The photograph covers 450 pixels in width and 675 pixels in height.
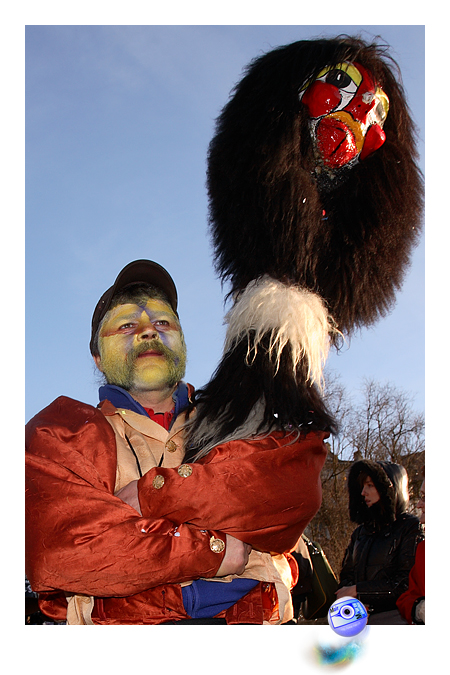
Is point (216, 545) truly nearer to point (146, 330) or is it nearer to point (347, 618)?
point (347, 618)

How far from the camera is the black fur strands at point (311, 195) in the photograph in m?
2.20

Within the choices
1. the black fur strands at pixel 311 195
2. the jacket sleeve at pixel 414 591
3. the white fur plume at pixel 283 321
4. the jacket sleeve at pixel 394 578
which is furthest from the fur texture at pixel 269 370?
the jacket sleeve at pixel 394 578

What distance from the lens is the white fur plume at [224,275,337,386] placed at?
2.14 metres

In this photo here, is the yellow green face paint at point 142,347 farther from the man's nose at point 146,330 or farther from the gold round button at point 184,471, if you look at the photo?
the gold round button at point 184,471

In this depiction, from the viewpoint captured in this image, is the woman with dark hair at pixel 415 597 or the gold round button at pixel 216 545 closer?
the gold round button at pixel 216 545

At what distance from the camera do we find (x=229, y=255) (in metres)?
2.36

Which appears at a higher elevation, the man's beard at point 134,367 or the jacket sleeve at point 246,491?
the man's beard at point 134,367

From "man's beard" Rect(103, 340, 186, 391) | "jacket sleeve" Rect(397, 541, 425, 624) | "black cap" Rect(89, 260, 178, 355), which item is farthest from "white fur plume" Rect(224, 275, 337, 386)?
"jacket sleeve" Rect(397, 541, 425, 624)

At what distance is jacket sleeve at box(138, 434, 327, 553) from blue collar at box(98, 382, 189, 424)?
0.38m

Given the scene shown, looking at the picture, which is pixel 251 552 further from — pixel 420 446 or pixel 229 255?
pixel 420 446

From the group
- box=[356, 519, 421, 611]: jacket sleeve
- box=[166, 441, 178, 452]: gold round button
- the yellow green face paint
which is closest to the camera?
box=[166, 441, 178, 452]: gold round button

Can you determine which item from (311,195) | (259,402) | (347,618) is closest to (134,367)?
(259,402)

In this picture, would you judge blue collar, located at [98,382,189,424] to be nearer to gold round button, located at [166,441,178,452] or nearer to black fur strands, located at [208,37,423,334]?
gold round button, located at [166,441,178,452]

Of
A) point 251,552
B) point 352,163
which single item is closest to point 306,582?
point 251,552
